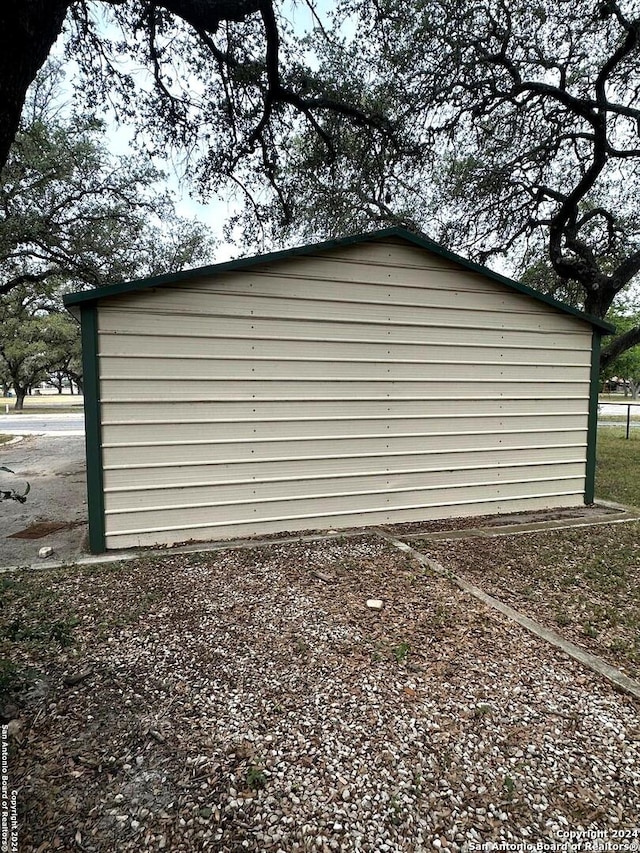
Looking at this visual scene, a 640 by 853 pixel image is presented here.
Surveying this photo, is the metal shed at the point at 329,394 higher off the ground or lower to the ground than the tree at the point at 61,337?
Result: lower

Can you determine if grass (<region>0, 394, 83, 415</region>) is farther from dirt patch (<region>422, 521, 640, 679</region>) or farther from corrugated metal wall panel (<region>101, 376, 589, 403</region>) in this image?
dirt patch (<region>422, 521, 640, 679</region>)

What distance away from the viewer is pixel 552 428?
579cm

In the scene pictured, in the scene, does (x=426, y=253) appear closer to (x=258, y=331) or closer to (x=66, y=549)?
(x=258, y=331)

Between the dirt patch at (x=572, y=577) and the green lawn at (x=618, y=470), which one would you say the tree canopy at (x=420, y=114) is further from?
the dirt patch at (x=572, y=577)

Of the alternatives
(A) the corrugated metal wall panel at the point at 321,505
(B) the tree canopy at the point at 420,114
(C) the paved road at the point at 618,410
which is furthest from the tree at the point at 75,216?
(C) the paved road at the point at 618,410

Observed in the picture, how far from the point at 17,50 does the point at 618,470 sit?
10.1 m

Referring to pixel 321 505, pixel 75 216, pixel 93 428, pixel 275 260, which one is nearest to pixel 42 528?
pixel 93 428

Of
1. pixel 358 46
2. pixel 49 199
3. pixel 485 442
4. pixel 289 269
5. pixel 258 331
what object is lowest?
pixel 485 442

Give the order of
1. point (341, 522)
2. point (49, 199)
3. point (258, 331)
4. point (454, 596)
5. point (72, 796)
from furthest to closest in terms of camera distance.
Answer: point (49, 199), point (341, 522), point (258, 331), point (454, 596), point (72, 796)

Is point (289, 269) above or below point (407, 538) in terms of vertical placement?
above

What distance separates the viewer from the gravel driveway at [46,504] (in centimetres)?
425

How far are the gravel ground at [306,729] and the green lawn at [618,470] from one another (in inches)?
191

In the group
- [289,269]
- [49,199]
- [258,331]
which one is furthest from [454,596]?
[49,199]

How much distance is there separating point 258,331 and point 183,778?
3.63m
